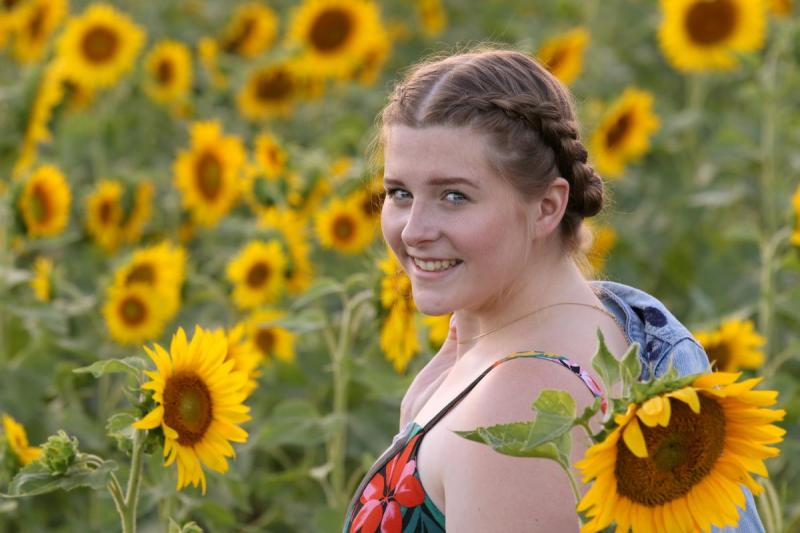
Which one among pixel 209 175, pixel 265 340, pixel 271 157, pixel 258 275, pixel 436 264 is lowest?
pixel 265 340

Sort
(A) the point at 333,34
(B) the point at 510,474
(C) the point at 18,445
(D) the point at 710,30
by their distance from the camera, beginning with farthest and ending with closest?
(A) the point at 333,34 → (D) the point at 710,30 → (C) the point at 18,445 → (B) the point at 510,474

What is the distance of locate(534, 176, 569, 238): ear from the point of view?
64.7 inches

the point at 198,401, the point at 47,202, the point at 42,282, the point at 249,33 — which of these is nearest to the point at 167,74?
the point at 249,33

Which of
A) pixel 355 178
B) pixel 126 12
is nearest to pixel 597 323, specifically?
pixel 355 178

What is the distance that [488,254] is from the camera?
160 cm

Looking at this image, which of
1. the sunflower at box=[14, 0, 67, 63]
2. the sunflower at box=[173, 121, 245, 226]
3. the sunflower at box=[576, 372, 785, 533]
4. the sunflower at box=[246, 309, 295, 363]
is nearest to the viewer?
the sunflower at box=[576, 372, 785, 533]

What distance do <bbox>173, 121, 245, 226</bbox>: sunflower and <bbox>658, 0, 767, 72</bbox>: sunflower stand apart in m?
1.36

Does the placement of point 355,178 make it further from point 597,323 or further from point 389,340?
point 597,323

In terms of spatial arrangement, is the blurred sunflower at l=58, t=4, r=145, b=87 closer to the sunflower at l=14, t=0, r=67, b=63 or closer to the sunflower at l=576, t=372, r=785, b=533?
the sunflower at l=14, t=0, r=67, b=63

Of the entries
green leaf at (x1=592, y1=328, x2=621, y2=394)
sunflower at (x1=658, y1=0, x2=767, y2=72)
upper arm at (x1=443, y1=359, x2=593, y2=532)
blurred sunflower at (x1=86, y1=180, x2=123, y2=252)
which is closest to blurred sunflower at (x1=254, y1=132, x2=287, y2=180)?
blurred sunflower at (x1=86, y1=180, x2=123, y2=252)

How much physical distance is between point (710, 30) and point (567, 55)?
0.43 m

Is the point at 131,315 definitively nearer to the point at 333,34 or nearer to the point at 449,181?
the point at 333,34

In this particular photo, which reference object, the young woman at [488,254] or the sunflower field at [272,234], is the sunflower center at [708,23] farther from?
the young woman at [488,254]

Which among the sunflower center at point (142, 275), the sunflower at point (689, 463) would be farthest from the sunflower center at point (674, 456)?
the sunflower center at point (142, 275)
